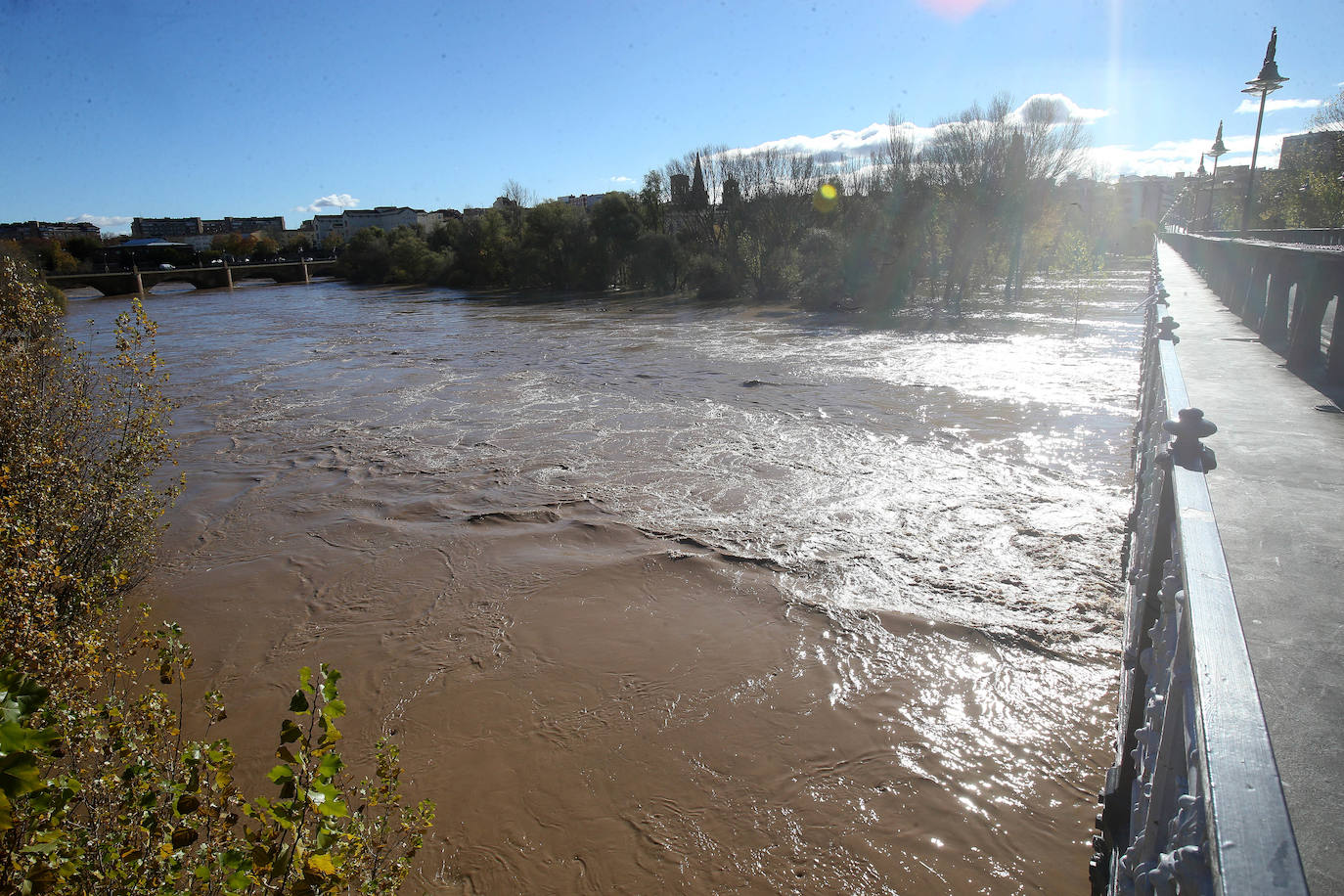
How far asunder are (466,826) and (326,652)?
9.15ft

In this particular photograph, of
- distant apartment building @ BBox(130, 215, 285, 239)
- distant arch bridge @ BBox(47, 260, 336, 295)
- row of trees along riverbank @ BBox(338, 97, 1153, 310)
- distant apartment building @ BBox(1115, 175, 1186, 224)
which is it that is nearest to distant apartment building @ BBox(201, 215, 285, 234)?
distant apartment building @ BBox(130, 215, 285, 239)

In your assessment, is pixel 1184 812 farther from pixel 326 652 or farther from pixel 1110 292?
pixel 1110 292

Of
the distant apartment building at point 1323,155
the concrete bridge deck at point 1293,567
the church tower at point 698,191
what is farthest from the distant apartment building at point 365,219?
the concrete bridge deck at point 1293,567

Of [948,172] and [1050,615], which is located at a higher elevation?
[948,172]

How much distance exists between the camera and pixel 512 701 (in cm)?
612

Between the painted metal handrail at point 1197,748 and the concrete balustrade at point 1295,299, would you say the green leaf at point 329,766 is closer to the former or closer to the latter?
the painted metal handrail at point 1197,748

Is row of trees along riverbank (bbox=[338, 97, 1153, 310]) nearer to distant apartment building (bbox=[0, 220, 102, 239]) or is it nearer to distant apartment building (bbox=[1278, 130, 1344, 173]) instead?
distant apartment building (bbox=[1278, 130, 1344, 173])

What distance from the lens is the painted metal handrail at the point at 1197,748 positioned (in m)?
1.01

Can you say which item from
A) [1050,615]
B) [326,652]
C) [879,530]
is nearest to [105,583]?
[326,652]

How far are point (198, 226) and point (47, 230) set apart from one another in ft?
121

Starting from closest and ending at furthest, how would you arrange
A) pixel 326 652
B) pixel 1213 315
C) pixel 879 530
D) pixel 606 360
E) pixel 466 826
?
pixel 466 826 < pixel 326 652 < pixel 1213 315 < pixel 879 530 < pixel 606 360

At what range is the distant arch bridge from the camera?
66.8 meters

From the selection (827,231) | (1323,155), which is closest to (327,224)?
(827,231)

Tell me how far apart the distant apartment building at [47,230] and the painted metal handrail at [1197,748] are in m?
144
